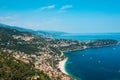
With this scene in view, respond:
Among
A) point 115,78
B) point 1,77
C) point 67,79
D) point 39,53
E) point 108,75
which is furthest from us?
point 39,53

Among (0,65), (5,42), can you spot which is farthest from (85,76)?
(5,42)

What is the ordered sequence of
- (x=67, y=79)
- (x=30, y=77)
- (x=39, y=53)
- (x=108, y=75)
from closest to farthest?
(x=30, y=77)
(x=67, y=79)
(x=108, y=75)
(x=39, y=53)

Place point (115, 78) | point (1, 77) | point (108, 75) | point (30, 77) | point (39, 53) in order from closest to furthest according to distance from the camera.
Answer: point (1, 77), point (30, 77), point (115, 78), point (108, 75), point (39, 53)

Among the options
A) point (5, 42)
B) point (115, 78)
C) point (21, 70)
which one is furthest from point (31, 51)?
point (21, 70)

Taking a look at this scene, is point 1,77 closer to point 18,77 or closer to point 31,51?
point 18,77

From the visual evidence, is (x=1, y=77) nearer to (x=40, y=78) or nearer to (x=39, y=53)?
(x=40, y=78)

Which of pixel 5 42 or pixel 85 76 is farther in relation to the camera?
pixel 5 42

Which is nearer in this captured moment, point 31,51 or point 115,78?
point 115,78

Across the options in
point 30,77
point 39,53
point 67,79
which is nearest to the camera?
point 30,77

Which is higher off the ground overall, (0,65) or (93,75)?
(0,65)
